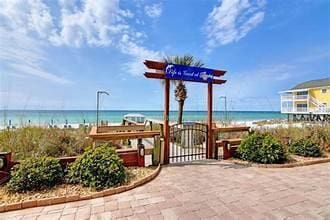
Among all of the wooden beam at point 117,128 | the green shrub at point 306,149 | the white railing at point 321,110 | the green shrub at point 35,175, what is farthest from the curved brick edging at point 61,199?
the white railing at point 321,110

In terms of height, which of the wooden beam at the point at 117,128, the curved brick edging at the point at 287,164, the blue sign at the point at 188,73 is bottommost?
the curved brick edging at the point at 287,164

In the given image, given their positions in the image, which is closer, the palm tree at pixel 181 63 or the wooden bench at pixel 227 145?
the wooden bench at pixel 227 145

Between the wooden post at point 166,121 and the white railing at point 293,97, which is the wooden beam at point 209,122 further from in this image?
the white railing at point 293,97

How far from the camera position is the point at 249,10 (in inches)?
352

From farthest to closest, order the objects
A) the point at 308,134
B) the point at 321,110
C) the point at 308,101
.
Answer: the point at 308,101 → the point at 321,110 → the point at 308,134

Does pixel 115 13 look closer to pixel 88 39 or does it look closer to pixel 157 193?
pixel 88 39

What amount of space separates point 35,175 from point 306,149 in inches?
268

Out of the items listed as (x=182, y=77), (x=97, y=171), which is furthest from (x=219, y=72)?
(x=97, y=171)

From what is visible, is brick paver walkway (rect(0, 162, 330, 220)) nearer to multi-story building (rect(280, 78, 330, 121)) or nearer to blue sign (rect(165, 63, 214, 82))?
blue sign (rect(165, 63, 214, 82))

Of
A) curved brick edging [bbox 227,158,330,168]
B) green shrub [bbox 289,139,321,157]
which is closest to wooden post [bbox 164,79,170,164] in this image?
curved brick edging [bbox 227,158,330,168]

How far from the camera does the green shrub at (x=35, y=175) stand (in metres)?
3.47

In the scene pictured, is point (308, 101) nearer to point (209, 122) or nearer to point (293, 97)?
point (293, 97)

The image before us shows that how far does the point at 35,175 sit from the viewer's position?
357 cm

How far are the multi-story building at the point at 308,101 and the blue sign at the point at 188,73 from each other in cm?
2579
